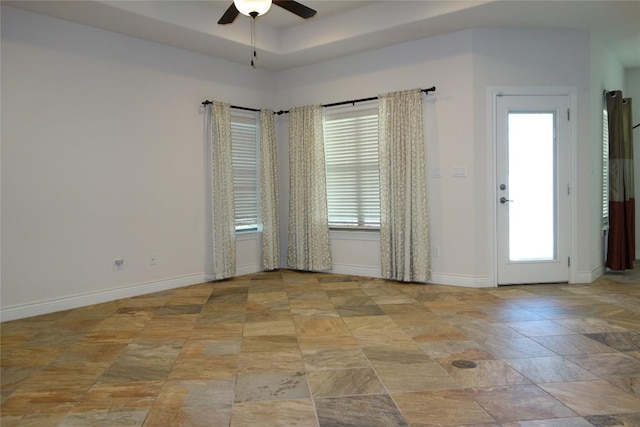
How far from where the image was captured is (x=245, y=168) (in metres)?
6.42

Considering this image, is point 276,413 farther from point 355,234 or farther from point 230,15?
point 355,234

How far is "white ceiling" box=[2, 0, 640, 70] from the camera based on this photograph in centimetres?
445

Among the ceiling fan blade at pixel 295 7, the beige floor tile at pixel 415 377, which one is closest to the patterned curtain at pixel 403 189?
A: the ceiling fan blade at pixel 295 7

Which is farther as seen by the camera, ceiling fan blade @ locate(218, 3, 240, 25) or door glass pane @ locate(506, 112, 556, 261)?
door glass pane @ locate(506, 112, 556, 261)

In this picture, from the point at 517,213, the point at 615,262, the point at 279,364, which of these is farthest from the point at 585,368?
the point at 615,262

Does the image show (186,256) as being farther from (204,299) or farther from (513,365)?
(513,365)

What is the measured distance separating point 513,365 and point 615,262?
387cm

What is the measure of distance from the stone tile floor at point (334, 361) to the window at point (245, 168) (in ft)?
5.59

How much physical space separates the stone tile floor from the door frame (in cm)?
62

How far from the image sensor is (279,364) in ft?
10.0

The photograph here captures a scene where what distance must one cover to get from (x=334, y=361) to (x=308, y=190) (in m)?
3.57

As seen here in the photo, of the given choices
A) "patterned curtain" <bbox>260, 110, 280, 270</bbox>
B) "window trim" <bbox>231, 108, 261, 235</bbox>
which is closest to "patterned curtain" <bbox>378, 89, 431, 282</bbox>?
"patterned curtain" <bbox>260, 110, 280, 270</bbox>

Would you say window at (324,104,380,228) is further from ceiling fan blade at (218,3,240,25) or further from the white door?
ceiling fan blade at (218,3,240,25)

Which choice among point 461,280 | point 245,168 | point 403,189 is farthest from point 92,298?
point 461,280
